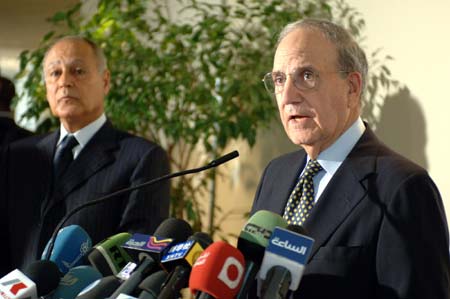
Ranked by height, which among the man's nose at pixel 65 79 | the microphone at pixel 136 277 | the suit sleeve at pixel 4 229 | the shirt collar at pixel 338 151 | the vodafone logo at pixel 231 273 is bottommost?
the suit sleeve at pixel 4 229

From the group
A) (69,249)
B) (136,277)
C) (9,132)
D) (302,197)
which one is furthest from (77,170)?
(136,277)

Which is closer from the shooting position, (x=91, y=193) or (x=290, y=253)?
(x=290, y=253)

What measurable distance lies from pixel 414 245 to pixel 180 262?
22.8 inches

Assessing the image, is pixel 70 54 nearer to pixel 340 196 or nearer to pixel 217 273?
pixel 340 196

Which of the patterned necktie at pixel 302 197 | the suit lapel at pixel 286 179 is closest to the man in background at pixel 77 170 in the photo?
the suit lapel at pixel 286 179

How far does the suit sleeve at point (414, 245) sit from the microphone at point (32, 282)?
736 mm

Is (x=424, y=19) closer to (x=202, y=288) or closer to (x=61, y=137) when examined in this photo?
(x=61, y=137)

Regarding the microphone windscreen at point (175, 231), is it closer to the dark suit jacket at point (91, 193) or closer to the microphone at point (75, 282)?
the microphone at point (75, 282)

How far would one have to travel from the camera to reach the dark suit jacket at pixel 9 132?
150 inches

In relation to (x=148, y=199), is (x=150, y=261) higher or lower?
higher

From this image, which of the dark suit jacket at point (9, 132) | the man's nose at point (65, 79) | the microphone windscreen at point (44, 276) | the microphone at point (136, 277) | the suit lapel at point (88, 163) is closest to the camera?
the microphone at point (136, 277)

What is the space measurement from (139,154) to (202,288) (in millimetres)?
1638

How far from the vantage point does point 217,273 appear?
1.57 metres

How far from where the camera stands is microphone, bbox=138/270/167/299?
164cm
